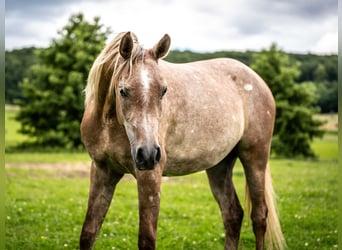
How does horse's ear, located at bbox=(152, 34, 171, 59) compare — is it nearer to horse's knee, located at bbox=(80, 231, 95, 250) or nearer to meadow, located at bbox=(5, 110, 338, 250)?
horse's knee, located at bbox=(80, 231, 95, 250)

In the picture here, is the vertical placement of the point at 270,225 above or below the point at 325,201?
above

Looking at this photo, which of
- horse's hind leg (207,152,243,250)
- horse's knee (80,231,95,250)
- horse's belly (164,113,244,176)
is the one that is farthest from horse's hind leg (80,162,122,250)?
horse's hind leg (207,152,243,250)

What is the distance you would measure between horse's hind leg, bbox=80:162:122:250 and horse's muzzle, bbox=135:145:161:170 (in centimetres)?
109

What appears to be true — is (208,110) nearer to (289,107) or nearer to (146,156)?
(146,156)

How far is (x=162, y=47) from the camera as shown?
3541 millimetres

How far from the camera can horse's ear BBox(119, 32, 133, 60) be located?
132 inches

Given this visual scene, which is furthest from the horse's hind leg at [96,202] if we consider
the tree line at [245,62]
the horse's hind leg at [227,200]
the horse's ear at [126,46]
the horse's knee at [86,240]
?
the tree line at [245,62]

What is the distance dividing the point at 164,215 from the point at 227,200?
3089 mm

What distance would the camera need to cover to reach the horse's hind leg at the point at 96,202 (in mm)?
4125

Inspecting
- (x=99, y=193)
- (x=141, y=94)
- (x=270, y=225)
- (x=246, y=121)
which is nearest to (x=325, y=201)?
(x=270, y=225)

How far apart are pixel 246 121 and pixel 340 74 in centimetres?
268

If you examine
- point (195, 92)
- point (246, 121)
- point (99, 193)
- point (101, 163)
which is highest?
point (195, 92)

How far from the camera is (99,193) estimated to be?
163 inches

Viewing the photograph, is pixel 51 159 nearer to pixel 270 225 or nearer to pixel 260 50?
pixel 270 225
